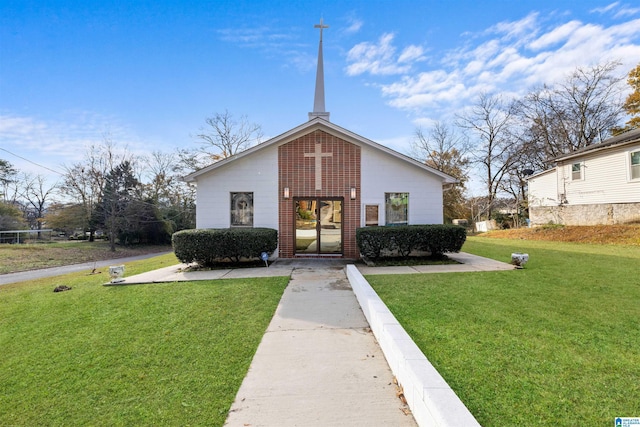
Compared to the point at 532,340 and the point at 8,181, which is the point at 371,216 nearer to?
the point at 532,340

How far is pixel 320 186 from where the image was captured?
403 inches

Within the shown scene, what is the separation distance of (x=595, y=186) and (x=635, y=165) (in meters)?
2.27

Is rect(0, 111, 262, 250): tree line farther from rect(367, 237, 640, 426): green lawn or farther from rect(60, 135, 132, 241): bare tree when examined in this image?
rect(367, 237, 640, 426): green lawn

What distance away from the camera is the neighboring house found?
15.2 meters

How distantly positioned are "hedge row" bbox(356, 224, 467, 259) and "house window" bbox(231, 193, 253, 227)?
4.11m

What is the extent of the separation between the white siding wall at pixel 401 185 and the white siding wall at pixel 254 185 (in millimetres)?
3373

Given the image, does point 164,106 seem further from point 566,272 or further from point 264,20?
point 566,272

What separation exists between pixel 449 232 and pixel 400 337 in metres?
7.09

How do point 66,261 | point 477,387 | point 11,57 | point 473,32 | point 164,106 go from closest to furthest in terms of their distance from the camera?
point 477,387
point 473,32
point 11,57
point 164,106
point 66,261

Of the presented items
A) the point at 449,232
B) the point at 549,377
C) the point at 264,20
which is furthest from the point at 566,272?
the point at 264,20

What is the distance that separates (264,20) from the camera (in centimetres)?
1202

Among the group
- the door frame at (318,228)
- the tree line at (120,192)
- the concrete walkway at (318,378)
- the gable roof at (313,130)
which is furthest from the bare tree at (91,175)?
the concrete walkway at (318,378)

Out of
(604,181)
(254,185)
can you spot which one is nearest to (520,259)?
(254,185)

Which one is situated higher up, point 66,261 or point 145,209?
point 145,209
